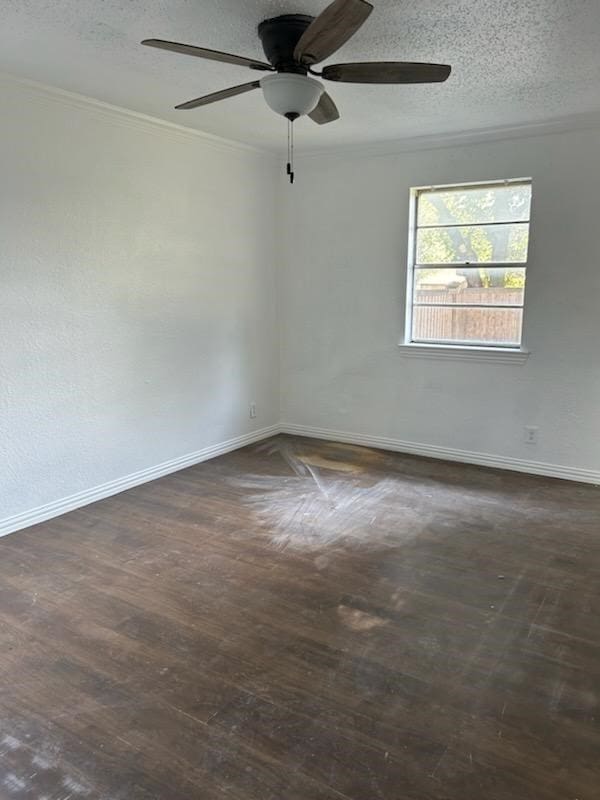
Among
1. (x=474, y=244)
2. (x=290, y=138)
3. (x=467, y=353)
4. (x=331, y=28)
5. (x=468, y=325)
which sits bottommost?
(x=467, y=353)

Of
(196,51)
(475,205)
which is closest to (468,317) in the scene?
(475,205)

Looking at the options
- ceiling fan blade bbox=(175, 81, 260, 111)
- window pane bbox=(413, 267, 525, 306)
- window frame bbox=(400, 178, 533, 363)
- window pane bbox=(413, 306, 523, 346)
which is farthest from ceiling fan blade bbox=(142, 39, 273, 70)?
window pane bbox=(413, 306, 523, 346)

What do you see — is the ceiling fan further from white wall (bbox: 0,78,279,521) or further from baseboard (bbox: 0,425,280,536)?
baseboard (bbox: 0,425,280,536)

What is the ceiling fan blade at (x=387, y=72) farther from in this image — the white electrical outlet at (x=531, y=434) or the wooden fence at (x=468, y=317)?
the white electrical outlet at (x=531, y=434)

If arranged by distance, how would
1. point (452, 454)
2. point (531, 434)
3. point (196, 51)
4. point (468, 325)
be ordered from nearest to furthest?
point (196, 51)
point (531, 434)
point (468, 325)
point (452, 454)

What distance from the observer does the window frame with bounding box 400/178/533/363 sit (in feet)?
13.8

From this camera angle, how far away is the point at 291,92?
7.72ft

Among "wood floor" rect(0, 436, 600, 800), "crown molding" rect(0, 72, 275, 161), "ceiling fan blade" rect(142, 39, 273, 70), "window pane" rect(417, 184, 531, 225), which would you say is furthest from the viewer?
"window pane" rect(417, 184, 531, 225)

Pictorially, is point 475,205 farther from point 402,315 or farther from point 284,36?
point 284,36

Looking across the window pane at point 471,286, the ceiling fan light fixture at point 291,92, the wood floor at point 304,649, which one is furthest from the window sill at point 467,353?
the ceiling fan light fixture at point 291,92

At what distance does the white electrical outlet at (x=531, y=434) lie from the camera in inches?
168

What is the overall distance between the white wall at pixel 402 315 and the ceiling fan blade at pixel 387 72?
209 cm

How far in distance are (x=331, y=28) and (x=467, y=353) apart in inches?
118

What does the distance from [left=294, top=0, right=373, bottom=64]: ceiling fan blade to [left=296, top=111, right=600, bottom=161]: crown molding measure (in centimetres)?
233
